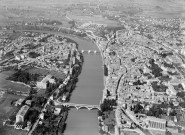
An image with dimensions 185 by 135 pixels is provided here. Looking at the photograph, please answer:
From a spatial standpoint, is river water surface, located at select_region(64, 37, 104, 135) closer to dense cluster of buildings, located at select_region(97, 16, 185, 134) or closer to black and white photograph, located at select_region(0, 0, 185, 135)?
black and white photograph, located at select_region(0, 0, 185, 135)

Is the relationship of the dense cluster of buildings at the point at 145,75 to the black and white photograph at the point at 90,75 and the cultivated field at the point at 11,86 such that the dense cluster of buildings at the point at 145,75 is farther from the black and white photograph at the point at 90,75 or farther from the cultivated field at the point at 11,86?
the cultivated field at the point at 11,86

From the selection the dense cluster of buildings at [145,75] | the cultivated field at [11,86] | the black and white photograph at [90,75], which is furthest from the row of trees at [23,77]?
the dense cluster of buildings at [145,75]

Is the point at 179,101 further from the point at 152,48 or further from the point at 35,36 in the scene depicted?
the point at 35,36

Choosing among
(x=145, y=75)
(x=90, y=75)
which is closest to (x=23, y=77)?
(x=90, y=75)

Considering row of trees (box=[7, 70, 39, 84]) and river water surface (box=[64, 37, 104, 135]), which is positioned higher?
row of trees (box=[7, 70, 39, 84])

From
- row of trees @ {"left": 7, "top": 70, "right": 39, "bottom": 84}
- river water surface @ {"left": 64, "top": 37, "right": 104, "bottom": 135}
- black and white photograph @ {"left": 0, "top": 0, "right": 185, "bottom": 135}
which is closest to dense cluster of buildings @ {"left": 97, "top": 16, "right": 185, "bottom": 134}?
black and white photograph @ {"left": 0, "top": 0, "right": 185, "bottom": 135}

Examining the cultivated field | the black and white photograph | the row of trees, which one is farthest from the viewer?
the row of trees

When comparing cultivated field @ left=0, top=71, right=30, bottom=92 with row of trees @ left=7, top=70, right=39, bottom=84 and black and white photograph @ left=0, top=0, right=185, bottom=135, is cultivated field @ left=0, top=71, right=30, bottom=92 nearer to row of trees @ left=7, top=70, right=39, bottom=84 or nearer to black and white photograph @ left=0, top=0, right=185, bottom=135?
black and white photograph @ left=0, top=0, right=185, bottom=135

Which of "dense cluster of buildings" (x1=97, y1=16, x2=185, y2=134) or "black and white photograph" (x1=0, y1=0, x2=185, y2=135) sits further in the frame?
"dense cluster of buildings" (x1=97, y1=16, x2=185, y2=134)

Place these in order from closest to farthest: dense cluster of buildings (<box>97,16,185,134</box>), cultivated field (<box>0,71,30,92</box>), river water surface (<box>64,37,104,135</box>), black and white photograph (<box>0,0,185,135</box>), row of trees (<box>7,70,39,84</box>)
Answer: river water surface (<box>64,37,104,135</box>) → black and white photograph (<box>0,0,185,135</box>) → dense cluster of buildings (<box>97,16,185,134</box>) → cultivated field (<box>0,71,30,92</box>) → row of trees (<box>7,70,39,84</box>)
